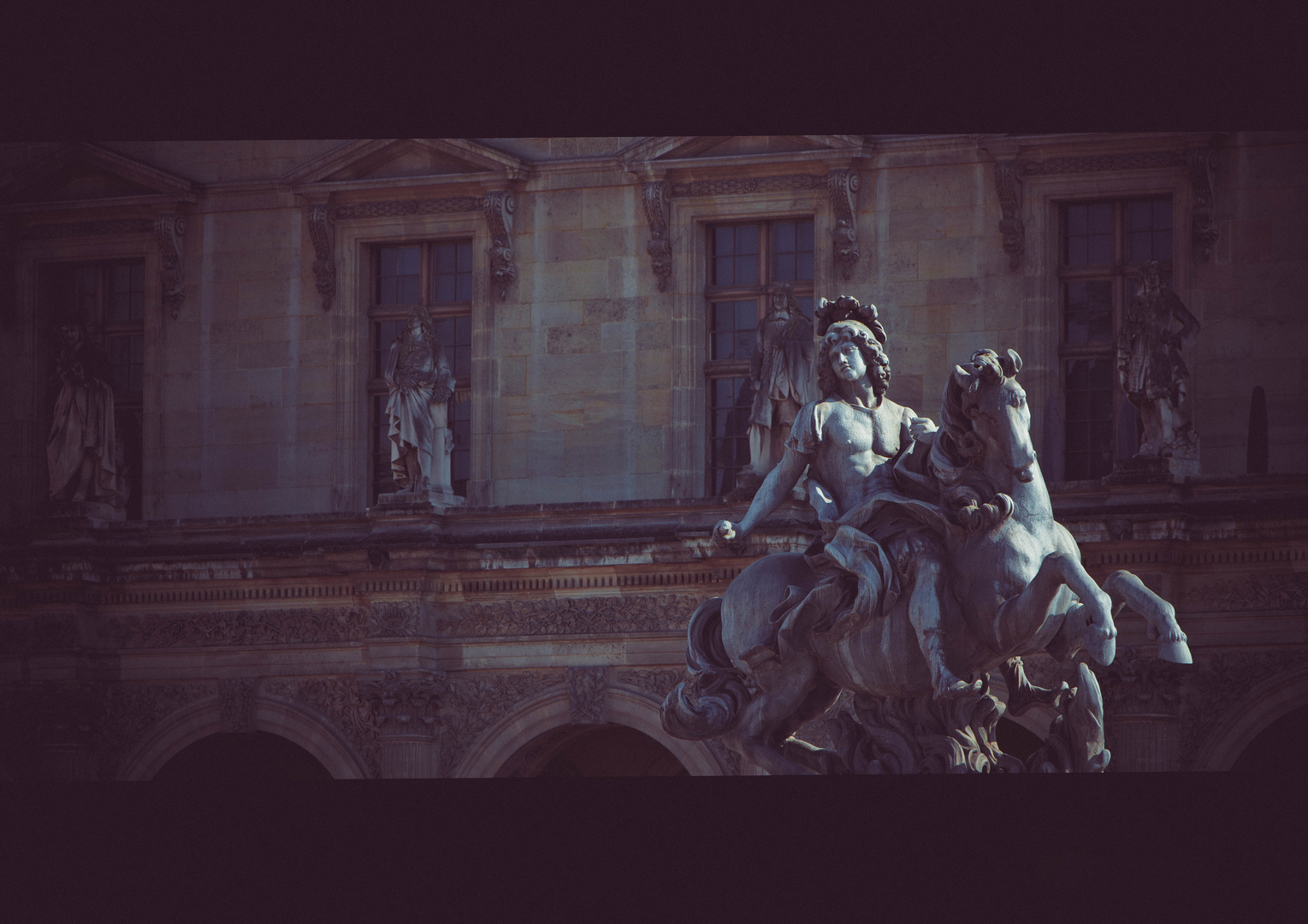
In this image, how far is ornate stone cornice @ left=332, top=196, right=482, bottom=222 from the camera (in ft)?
82.3

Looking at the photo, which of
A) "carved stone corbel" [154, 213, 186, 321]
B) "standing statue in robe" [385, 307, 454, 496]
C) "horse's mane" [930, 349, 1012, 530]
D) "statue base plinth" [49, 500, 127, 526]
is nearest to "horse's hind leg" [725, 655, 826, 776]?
"horse's mane" [930, 349, 1012, 530]

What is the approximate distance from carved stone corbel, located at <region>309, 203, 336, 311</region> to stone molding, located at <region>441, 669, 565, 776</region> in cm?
479

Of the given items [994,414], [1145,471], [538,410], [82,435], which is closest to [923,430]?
[994,414]

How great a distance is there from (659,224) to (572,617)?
4098 millimetres

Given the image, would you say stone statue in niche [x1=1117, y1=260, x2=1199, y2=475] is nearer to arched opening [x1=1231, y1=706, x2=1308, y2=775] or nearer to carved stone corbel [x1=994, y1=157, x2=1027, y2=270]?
carved stone corbel [x1=994, y1=157, x2=1027, y2=270]

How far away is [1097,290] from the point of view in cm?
2362

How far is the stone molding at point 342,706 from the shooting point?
74.8ft

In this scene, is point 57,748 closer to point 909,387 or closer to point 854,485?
point 909,387

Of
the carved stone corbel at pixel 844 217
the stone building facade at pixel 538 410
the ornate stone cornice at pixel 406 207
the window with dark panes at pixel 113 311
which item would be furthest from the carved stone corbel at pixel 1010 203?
the window with dark panes at pixel 113 311

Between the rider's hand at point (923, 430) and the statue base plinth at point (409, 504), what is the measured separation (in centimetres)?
1219

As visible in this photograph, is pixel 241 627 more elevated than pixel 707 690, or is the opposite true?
pixel 707 690

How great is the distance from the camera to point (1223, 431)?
2250 cm

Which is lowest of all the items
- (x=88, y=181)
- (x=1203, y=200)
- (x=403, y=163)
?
(x=1203, y=200)

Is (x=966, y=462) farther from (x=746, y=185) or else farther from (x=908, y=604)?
(x=746, y=185)
